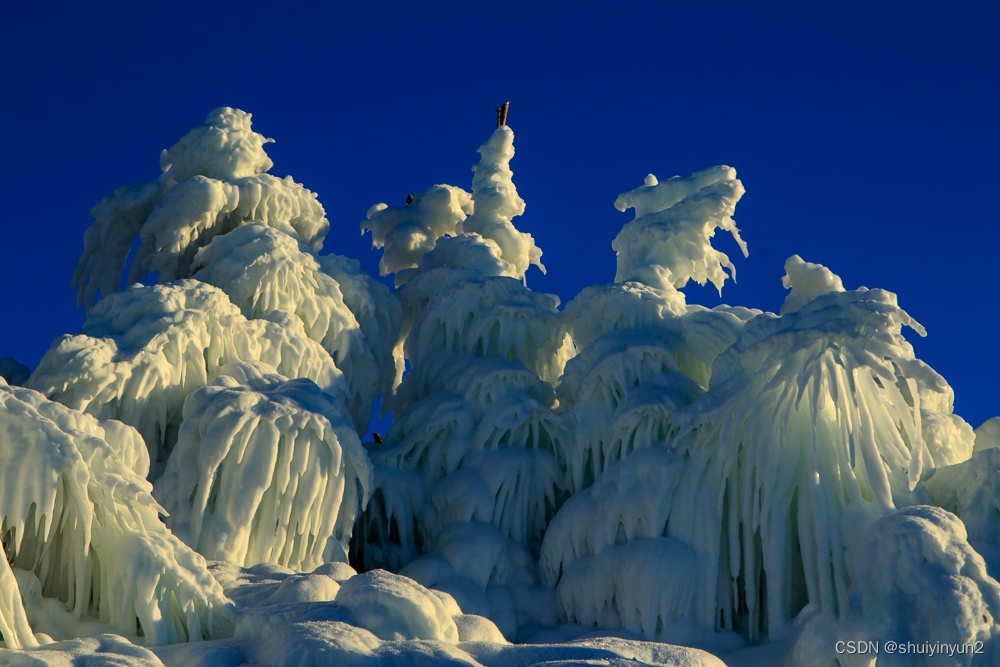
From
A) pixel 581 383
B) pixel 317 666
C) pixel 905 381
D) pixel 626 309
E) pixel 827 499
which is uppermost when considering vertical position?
pixel 626 309

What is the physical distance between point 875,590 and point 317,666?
672 centimetres

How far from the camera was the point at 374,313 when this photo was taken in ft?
66.8

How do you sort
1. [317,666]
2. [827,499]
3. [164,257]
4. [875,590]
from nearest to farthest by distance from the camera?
[317,666], [875,590], [827,499], [164,257]

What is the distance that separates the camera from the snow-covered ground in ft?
Result: 39.7

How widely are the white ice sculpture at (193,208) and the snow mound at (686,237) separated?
535 cm

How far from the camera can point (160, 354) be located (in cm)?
1648

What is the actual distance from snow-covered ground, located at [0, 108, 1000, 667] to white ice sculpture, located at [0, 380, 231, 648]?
0.10 feet

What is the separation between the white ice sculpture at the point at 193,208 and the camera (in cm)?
2012

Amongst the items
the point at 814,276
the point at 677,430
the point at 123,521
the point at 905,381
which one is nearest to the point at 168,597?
the point at 123,521

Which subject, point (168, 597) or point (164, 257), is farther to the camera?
point (164, 257)

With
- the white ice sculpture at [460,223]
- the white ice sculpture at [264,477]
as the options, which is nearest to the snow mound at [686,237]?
the white ice sculpture at [460,223]

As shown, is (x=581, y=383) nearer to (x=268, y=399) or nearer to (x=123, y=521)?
(x=268, y=399)

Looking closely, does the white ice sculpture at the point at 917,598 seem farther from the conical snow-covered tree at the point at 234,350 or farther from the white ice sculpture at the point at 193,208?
the white ice sculpture at the point at 193,208

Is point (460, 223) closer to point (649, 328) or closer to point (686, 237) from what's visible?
point (686, 237)
